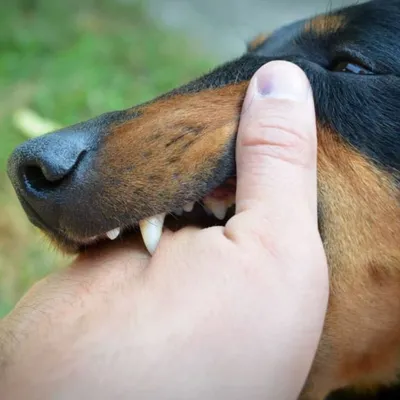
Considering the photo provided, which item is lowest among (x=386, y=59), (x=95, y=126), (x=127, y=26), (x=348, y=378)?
(x=127, y=26)

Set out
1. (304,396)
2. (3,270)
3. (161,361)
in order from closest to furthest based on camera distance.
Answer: (161,361), (304,396), (3,270)

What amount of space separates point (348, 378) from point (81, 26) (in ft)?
14.2

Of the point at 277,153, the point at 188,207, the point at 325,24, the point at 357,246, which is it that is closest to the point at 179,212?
the point at 188,207

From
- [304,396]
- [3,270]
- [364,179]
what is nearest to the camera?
[364,179]

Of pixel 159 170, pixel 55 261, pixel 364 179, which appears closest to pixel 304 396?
pixel 364 179

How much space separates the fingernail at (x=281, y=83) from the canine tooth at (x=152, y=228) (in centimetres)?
38

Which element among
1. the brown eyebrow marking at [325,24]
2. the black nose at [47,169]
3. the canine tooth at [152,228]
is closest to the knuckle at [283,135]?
the canine tooth at [152,228]

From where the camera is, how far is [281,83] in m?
1.58

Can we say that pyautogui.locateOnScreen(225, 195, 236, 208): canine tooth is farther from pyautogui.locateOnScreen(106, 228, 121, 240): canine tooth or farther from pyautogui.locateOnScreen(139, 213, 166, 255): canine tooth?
pyautogui.locateOnScreen(106, 228, 121, 240): canine tooth

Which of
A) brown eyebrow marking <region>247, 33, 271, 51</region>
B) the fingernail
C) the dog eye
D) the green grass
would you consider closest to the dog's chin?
the fingernail

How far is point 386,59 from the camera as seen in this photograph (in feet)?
5.81

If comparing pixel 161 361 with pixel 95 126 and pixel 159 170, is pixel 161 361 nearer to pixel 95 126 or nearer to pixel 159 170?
pixel 159 170

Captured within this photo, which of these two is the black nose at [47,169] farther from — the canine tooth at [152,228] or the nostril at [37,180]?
the canine tooth at [152,228]

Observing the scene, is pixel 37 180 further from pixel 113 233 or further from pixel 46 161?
pixel 113 233
